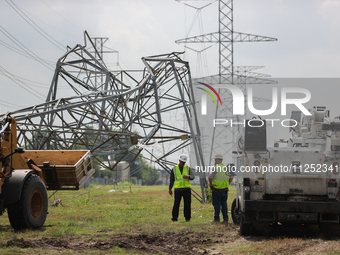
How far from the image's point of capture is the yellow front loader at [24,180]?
11.1 metres

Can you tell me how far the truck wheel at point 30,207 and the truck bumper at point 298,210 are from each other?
15.5 ft

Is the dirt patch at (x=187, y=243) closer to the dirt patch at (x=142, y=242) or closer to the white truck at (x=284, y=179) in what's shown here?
the dirt patch at (x=142, y=242)

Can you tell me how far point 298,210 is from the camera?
10.4m

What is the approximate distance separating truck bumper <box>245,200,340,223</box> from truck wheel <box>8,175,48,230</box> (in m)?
4.72

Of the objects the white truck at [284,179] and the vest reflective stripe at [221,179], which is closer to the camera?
the white truck at [284,179]

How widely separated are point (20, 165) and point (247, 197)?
18.2ft

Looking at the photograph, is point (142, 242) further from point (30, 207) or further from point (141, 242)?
point (30, 207)

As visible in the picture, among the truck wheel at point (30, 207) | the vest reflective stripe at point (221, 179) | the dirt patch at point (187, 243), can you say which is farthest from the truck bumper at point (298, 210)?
the truck wheel at point (30, 207)

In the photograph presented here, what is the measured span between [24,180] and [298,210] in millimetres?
5832

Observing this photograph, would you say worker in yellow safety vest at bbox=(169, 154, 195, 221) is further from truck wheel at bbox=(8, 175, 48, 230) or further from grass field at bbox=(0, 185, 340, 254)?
truck wheel at bbox=(8, 175, 48, 230)

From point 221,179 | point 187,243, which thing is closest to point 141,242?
point 187,243

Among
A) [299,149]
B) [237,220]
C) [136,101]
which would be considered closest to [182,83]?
[136,101]

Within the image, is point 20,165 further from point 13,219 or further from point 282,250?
point 282,250

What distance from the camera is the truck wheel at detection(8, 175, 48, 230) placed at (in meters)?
11.3
